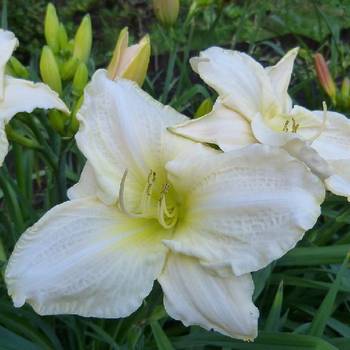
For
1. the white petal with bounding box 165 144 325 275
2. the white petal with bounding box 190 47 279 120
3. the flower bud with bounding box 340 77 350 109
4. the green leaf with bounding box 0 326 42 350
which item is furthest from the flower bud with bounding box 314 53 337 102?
the green leaf with bounding box 0 326 42 350

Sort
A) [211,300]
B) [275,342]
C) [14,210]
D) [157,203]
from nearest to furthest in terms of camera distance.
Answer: [211,300] < [157,203] < [275,342] < [14,210]

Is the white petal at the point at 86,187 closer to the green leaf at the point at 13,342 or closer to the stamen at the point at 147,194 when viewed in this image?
the stamen at the point at 147,194

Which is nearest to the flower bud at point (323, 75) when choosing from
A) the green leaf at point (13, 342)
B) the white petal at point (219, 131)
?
the white petal at point (219, 131)

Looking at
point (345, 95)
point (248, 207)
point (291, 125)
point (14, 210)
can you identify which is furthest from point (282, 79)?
point (14, 210)

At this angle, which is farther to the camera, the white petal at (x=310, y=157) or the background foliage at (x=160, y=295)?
the background foliage at (x=160, y=295)

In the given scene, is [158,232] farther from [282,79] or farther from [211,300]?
[282,79]

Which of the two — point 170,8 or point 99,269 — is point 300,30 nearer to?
point 170,8
